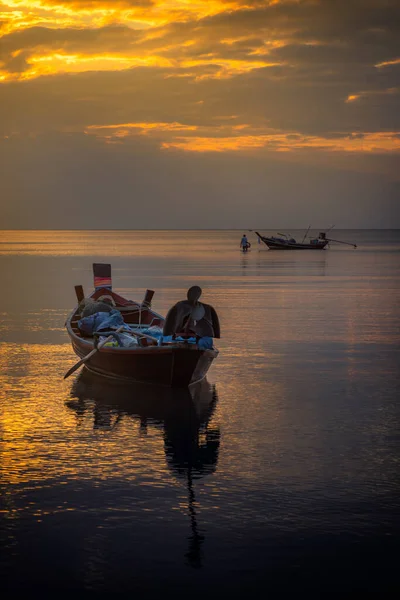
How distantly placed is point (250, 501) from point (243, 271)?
54.7 m

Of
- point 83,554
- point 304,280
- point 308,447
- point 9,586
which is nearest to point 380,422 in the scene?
point 308,447

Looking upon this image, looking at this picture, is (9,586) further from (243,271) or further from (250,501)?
(243,271)

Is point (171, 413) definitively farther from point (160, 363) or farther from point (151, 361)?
point (151, 361)

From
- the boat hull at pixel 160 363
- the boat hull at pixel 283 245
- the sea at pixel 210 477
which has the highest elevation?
the boat hull at pixel 283 245

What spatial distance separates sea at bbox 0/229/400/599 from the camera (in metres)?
9.04

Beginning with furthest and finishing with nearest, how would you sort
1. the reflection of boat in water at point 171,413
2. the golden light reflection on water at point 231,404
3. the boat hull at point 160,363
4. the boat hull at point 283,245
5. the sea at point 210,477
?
the boat hull at point 283,245 → the boat hull at point 160,363 → the reflection of boat in water at point 171,413 → the golden light reflection on water at point 231,404 → the sea at point 210,477

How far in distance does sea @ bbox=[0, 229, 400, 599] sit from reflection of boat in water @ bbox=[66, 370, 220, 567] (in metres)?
0.05

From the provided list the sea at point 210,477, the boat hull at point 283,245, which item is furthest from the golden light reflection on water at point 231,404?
the boat hull at point 283,245

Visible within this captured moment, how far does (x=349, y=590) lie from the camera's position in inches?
343

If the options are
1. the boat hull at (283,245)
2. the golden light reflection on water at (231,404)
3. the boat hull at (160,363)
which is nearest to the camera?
the golden light reflection on water at (231,404)

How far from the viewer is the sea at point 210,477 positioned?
9.04m

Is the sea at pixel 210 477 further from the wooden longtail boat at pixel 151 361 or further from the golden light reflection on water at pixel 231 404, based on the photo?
the wooden longtail boat at pixel 151 361

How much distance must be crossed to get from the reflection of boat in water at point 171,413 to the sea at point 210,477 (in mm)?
46

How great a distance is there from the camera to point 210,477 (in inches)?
479
